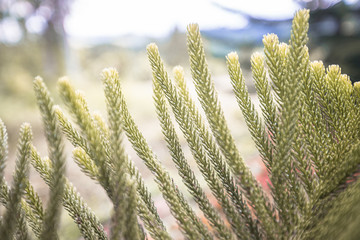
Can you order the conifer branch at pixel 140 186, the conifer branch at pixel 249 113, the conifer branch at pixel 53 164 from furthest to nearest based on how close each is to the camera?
the conifer branch at pixel 249 113
the conifer branch at pixel 140 186
the conifer branch at pixel 53 164

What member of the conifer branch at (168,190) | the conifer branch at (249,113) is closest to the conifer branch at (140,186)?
the conifer branch at (168,190)

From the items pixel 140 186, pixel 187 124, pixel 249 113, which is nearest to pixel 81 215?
pixel 140 186

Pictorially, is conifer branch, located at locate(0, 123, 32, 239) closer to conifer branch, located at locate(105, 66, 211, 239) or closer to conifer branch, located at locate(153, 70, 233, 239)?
conifer branch, located at locate(105, 66, 211, 239)

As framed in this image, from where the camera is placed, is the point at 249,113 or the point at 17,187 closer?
the point at 17,187

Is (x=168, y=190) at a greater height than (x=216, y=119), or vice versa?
(x=216, y=119)

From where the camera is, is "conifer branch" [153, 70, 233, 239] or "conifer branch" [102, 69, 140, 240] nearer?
"conifer branch" [102, 69, 140, 240]

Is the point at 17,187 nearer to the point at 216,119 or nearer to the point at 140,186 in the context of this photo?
the point at 140,186

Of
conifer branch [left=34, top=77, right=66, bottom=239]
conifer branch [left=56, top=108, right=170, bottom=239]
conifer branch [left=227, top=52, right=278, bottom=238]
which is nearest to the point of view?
conifer branch [left=34, top=77, right=66, bottom=239]

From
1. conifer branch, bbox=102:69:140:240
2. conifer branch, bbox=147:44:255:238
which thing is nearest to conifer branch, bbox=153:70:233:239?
conifer branch, bbox=147:44:255:238

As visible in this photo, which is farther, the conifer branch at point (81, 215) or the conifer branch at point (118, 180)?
the conifer branch at point (81, 215)

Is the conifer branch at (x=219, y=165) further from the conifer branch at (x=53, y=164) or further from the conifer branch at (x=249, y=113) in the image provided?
the conifer branch at (x=53, y=164)

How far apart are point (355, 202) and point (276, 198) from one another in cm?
29

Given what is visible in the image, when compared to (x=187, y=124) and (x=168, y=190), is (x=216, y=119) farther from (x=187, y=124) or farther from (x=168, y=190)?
(x=168, y=190)

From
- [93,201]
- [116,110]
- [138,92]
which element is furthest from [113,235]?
[138,92]
